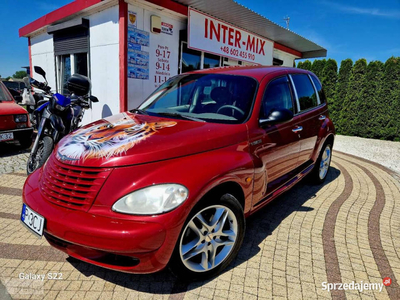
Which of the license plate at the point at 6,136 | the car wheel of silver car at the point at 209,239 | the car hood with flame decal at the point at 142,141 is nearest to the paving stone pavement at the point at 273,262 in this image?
the car wheel of silver car at the point at 209,239

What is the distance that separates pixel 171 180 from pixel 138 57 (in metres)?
5.66

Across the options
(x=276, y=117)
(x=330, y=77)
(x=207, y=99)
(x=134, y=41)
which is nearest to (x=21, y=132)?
(x=134, y=41)

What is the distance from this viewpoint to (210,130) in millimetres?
2359

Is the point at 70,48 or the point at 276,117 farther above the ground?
the point at 70,48

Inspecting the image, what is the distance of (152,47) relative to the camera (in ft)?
23.1

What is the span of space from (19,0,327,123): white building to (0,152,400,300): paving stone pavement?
12.4 feet

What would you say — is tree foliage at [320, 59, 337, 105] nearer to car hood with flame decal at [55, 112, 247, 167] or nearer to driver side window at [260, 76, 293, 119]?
driver side window at [260, 76, 293, 119]

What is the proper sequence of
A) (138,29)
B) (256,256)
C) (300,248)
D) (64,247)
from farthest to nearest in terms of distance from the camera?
(138,29) < (300,248) < (256,256) < (64,247)

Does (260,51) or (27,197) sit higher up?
(260,51)

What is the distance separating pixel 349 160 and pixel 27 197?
23.8 feet

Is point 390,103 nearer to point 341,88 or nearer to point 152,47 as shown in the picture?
point 341,88

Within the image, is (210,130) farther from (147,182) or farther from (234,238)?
(234,238)

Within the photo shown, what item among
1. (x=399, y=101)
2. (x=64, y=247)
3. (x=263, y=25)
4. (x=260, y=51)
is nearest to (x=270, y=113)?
(x=64, y=247)

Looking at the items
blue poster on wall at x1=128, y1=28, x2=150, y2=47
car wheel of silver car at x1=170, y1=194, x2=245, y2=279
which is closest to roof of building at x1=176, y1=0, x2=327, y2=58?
blue poster on wall at x1=128, y1=28, x2=150, y2=47
